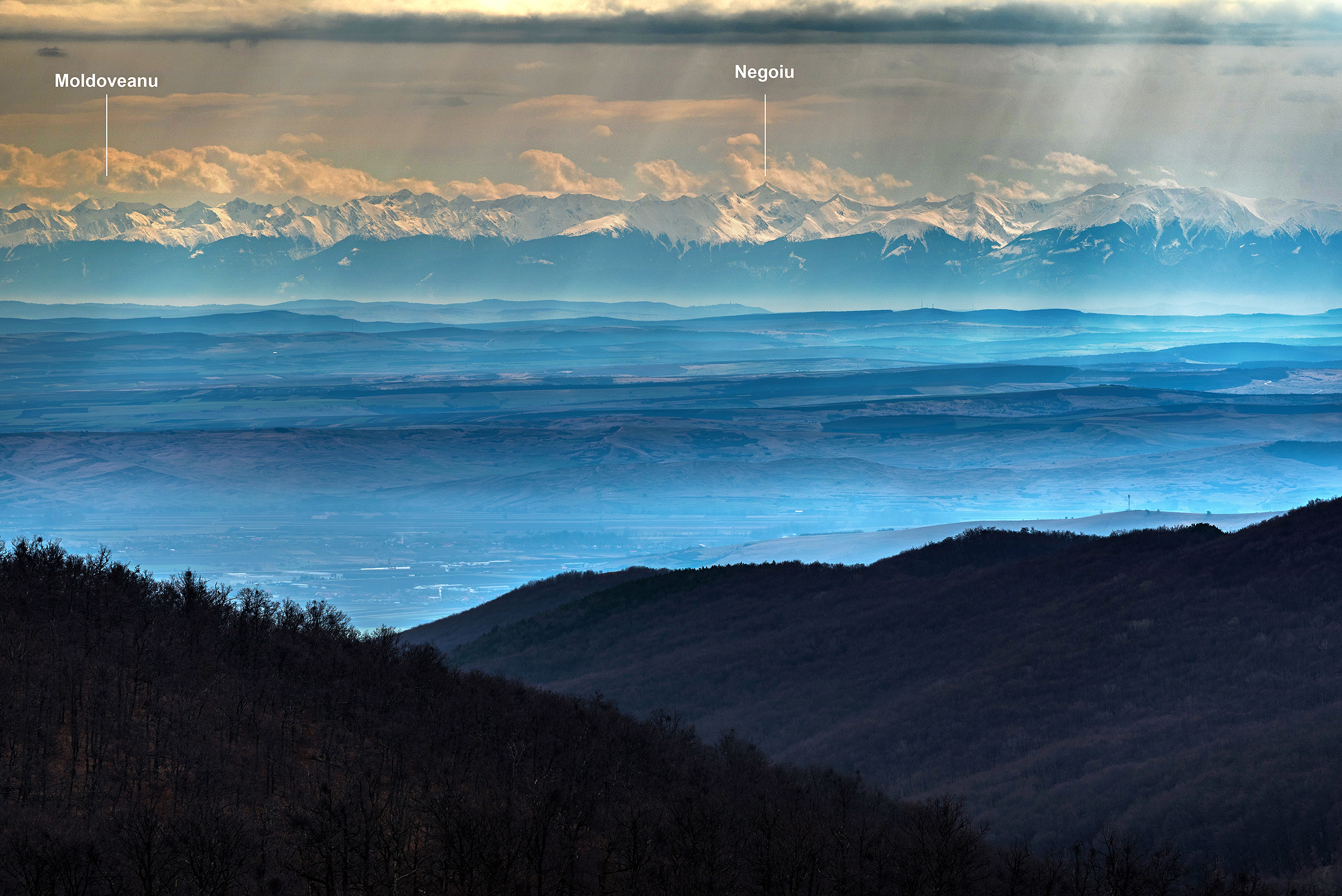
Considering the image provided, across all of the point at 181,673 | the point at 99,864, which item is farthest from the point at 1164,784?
the point at 99,864

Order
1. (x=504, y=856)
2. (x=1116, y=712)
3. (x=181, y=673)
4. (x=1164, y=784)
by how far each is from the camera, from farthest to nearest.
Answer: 1. (x=1116, y=712)
2. (x=1164, y=784)
3. (x=181, y=673)
4. (x=504, y=856)

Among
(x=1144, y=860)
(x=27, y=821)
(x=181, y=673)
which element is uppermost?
(x=181, y=673)

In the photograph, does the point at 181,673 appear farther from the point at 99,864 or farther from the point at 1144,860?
the point at 1144,860

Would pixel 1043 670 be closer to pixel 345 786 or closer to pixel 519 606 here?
pixel 345 786

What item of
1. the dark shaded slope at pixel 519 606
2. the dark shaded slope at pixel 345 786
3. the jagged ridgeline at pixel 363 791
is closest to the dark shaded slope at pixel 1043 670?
the jagged ridgeline at pixel 363 791

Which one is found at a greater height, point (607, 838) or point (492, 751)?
point (492, 751)

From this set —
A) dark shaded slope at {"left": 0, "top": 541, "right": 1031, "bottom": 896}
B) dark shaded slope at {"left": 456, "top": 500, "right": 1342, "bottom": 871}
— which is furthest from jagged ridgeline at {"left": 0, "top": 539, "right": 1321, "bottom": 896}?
dark shaded slope at {"left": 456, "top": 500, "right": 1342, "bottom": 871}

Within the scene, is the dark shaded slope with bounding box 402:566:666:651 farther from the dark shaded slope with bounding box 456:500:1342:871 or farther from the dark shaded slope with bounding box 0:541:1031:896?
the dark shaded slope with bounding box 0:541:1031:896
